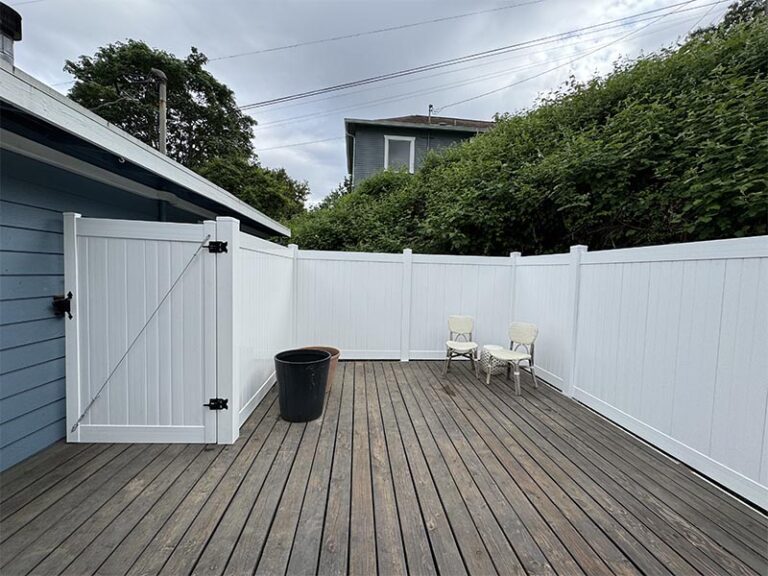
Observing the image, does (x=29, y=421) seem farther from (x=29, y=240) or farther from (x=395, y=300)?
(x=395, y=300)

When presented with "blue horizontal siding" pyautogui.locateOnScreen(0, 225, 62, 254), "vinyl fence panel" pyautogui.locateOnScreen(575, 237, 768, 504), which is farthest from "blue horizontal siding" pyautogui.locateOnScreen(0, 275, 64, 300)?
"vinyl fence panel" pyautogui.locateOnScreen(575, 237, 768, 504)

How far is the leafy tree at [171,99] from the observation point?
44.1 ft

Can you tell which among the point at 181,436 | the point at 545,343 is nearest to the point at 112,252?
the point at 181,436

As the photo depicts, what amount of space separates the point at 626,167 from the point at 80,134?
18.9 feet

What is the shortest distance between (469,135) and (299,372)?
1039 centimetres

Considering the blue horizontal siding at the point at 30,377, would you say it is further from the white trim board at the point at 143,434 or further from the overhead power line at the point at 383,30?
the overhead power line at the point at 383,30

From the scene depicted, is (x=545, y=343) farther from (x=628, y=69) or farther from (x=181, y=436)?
(x=628, y=69)

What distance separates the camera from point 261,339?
3312 mm

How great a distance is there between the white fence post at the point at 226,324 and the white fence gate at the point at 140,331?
0.04 m

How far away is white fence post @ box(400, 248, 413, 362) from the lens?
4793 mm

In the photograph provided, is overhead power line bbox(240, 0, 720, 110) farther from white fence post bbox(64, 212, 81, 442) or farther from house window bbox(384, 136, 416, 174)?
white fence post bbox(64, 212, 81, 442)

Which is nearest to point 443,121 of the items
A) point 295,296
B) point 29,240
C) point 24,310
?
point 295,296

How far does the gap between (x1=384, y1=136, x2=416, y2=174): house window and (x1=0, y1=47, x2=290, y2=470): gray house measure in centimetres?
878

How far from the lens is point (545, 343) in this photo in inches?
164
